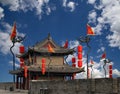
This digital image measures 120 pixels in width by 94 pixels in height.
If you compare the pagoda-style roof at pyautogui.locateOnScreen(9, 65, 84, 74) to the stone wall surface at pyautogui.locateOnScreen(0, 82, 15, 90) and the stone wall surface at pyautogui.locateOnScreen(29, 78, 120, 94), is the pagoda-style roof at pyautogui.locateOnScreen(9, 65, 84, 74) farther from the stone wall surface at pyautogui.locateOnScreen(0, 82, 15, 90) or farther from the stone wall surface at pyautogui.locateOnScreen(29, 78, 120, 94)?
the stone wall surface at pyautogui.locateOnScreen(29, 78, 120, 94)

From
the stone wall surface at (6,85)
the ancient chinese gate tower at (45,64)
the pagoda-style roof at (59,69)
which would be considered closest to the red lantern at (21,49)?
the ancient chinese gate tower at (45,64)

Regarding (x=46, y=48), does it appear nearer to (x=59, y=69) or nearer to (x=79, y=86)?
(x=59, y=69)

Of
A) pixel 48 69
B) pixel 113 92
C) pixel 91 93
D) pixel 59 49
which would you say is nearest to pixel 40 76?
pixel 48 69

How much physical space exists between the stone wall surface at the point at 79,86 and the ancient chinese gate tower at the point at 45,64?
1212 cm

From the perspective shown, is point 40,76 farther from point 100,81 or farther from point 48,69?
point 100,81

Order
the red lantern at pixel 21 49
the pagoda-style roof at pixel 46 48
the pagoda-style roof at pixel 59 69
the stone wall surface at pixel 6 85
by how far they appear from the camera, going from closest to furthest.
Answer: the pagoda-style roof at pixel 59 69 → the pagoda-style roof at pixel 46 48 → the red lantern at pixel 21 49 → the stone wall surface at pixel 6 85

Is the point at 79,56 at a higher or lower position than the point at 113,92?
higher

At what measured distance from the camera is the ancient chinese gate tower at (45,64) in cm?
4656

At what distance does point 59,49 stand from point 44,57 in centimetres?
280

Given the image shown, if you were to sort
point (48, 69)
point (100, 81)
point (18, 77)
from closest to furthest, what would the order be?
point (100, 81)
point (48, 69)
point (18, 77)

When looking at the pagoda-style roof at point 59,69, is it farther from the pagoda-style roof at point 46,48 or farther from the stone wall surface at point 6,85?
the stone wall surface at point 6,85

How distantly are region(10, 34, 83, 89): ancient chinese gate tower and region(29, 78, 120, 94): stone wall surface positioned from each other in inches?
477

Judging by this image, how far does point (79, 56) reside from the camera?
38.3 m

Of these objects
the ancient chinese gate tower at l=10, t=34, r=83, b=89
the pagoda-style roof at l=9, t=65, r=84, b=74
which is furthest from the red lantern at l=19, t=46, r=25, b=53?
the pagoda-style roof at l=9, t=65, r=84, b=74
